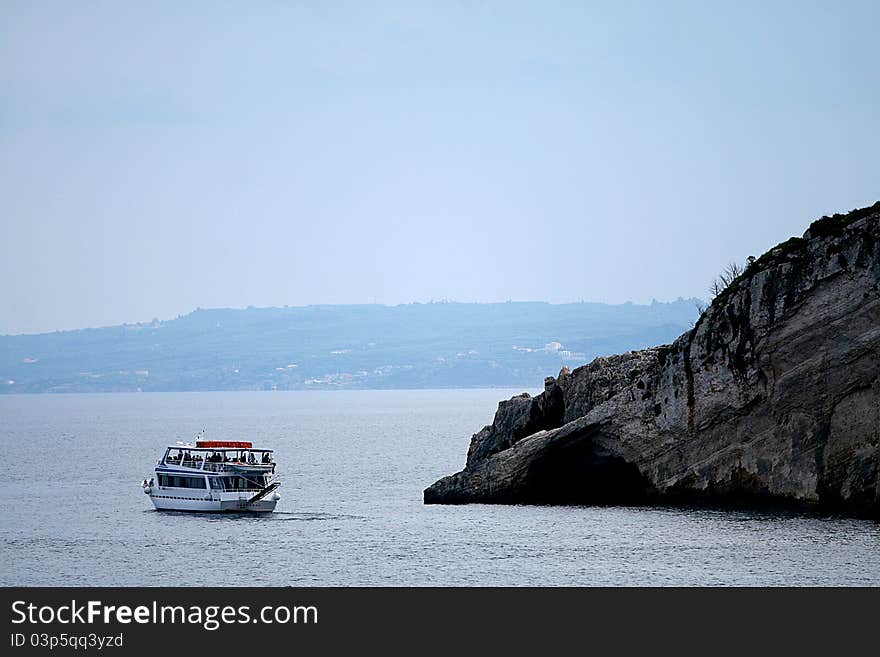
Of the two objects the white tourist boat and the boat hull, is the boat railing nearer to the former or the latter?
the white tourist boat

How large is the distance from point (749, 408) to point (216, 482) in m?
33.7

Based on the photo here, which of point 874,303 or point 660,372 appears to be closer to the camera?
point 874,303

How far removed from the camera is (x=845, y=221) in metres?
68.7

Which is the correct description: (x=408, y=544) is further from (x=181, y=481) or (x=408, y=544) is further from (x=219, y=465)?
(x=181, y=481)

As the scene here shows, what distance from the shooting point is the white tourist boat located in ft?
263

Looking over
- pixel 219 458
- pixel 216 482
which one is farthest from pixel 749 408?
pixel 219 458

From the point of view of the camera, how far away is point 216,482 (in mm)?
80750

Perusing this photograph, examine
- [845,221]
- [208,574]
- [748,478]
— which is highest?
[845,221]

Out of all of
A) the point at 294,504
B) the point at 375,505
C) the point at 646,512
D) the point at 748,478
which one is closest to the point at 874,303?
the point at 748,478

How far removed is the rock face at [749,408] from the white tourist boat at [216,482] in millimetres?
12347

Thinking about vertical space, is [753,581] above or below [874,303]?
below

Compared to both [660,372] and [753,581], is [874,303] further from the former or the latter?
[753,581]
